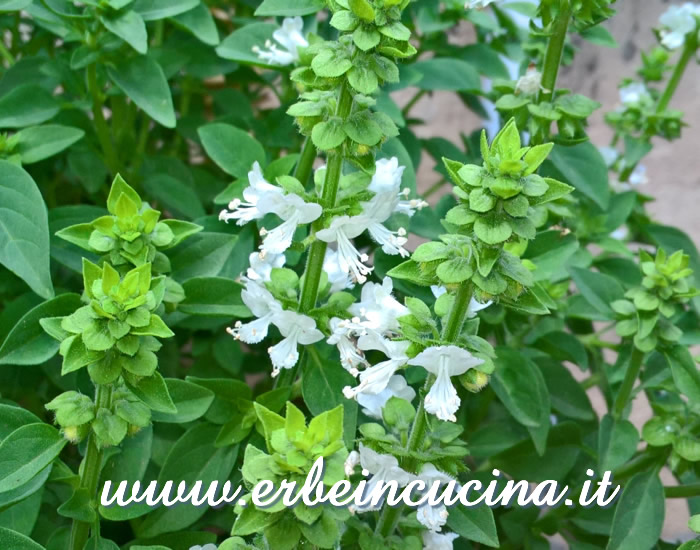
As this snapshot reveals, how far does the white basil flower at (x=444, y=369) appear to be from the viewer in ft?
2.55

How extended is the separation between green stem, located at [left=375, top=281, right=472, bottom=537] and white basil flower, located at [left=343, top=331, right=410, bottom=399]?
0.04 meters

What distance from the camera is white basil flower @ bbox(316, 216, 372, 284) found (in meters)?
0.89

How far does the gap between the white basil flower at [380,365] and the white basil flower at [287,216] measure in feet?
0.46

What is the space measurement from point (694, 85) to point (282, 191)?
189cm

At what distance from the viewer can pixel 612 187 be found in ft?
5.56

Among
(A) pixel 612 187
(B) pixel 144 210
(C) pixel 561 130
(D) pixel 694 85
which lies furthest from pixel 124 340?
(D) pixel 694 85

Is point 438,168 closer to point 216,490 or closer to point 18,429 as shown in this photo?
point 216,490

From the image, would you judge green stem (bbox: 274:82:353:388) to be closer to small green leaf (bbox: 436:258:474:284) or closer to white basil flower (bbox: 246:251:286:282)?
white basil flower (bbox: 246:251:286:282)

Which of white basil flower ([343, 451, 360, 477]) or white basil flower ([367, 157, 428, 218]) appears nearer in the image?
white basil flower ([343, 451, 360, 477])

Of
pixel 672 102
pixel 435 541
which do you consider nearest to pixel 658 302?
pixel 435 541

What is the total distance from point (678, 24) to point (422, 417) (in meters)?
1.05

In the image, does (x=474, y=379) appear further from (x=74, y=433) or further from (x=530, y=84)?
(x=530, y=84)

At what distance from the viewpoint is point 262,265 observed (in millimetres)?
1029

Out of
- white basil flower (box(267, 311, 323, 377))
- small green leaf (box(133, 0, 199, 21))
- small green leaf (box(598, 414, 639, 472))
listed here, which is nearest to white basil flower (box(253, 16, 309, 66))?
small green leaf (box(133, 0, 199, 21))
